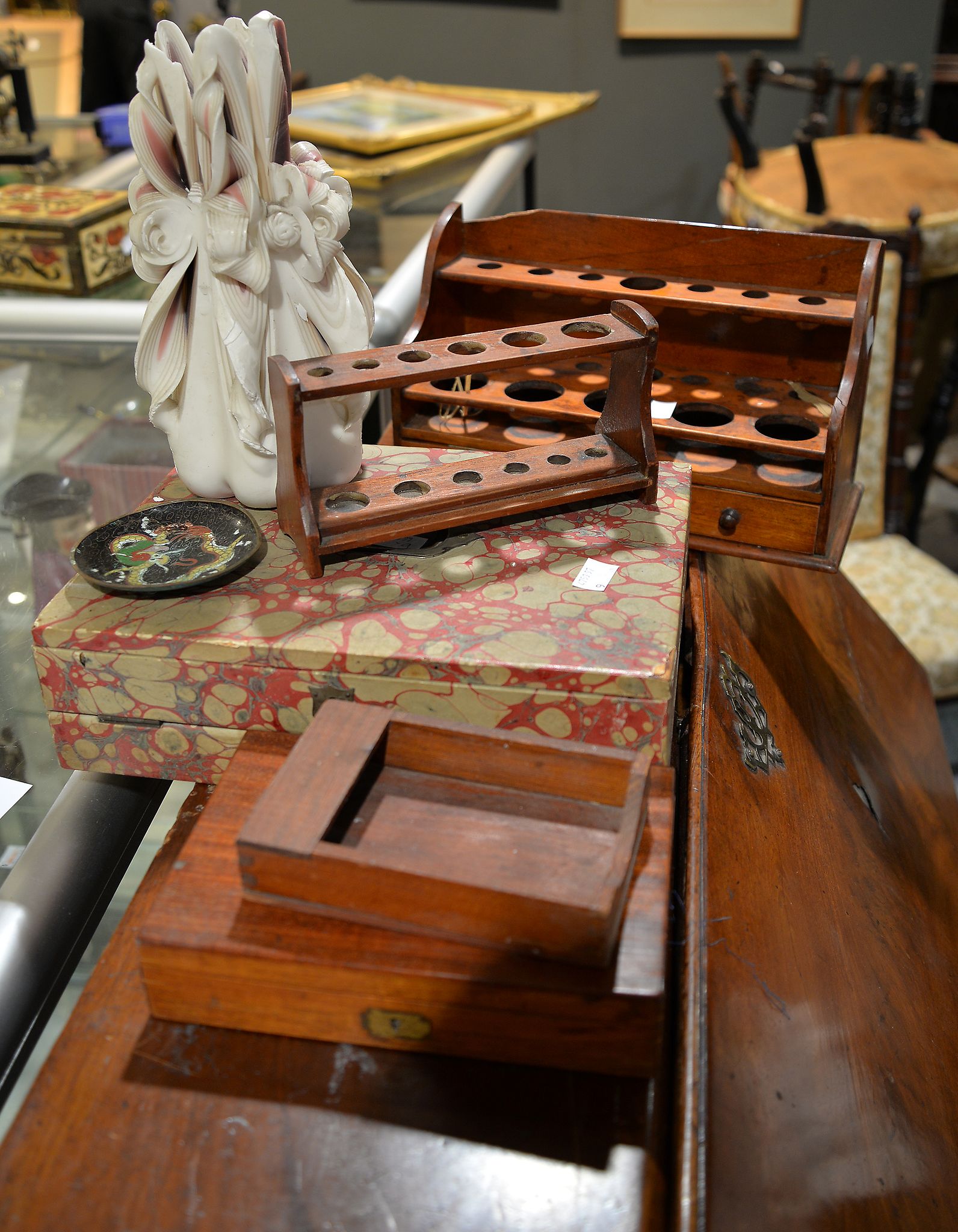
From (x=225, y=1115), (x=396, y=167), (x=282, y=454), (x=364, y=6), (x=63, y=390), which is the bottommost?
(x=225, y=1115)

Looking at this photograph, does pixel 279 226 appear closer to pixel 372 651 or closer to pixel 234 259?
pixel 234 259

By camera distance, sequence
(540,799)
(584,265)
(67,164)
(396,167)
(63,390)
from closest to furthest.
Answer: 1. (540,799)
2. (584,265)
3. (63,390)
4. (396,167)
5. (67,164)

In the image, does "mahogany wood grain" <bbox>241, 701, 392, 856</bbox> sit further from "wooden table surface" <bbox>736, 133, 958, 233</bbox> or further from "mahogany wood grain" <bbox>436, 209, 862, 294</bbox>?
"wooden table surface" <bbox>736, 133, 958, 233</bbox>

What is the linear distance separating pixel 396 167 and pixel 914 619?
4.88ft

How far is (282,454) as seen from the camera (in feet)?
2.93

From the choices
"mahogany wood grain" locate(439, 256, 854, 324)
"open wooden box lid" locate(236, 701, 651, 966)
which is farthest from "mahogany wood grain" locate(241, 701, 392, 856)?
"mahogany wood grain" locate(439, 256, 854, 324)

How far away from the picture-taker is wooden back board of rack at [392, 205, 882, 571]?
1151mm

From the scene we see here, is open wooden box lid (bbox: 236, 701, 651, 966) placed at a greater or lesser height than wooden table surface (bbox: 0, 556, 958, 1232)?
greater

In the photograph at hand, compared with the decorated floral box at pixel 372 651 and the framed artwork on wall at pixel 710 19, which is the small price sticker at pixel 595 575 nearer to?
the decorated floral box at pixel 372 651

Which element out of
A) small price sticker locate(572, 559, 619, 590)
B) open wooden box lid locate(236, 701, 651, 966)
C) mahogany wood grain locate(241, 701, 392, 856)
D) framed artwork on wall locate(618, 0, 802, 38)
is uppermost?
framed artwork on wall locate(618, 0, 802, 38)

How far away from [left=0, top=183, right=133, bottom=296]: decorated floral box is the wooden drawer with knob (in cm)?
134

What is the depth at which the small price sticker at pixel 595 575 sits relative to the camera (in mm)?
895

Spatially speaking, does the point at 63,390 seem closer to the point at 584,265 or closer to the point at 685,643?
the point at 584,265

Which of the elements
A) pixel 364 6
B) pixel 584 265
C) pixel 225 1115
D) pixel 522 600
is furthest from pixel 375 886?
pixel 364 6
